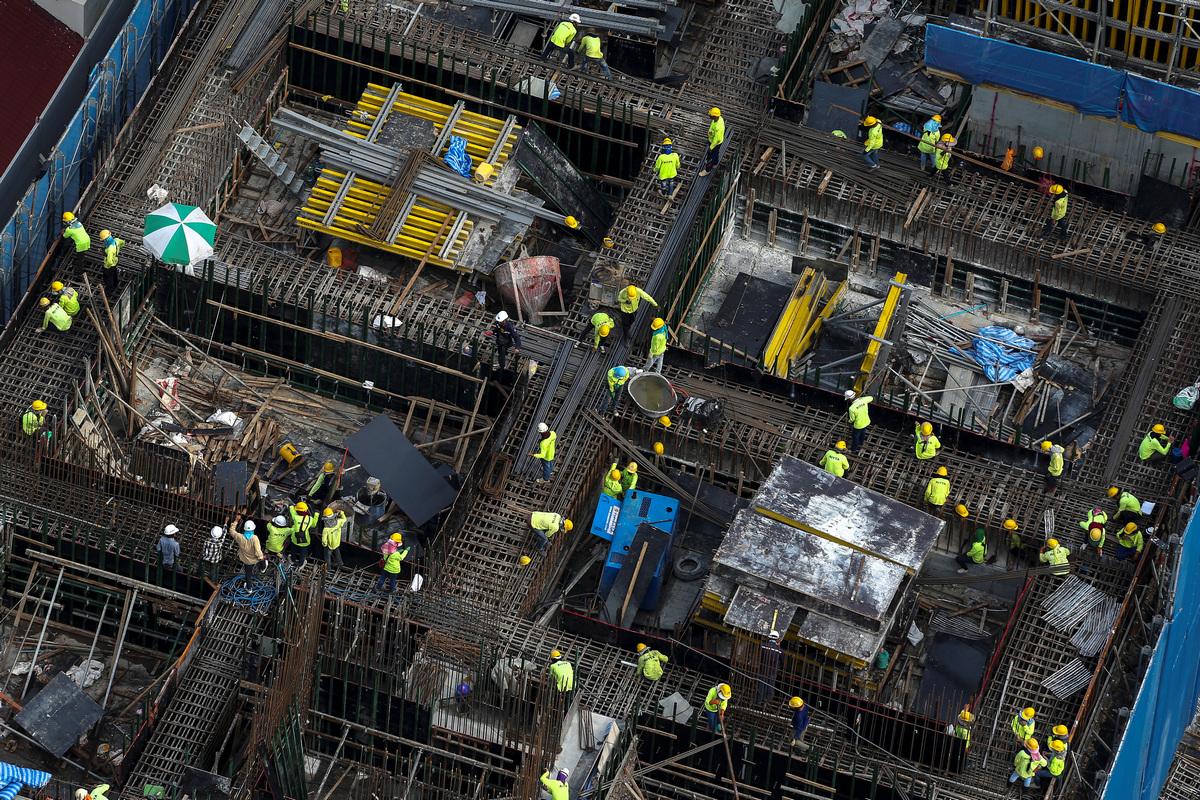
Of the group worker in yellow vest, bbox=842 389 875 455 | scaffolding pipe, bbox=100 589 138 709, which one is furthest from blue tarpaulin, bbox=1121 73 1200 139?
scaffolding pipe, bbox=100 589 138 709

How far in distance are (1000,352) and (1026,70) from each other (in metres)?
7.02

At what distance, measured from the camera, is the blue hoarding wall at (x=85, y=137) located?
206 ft

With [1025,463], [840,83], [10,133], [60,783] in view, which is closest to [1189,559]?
[1025,463]

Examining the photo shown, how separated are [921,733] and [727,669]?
444 cm

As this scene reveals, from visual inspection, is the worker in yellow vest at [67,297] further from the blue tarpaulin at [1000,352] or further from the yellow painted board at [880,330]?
the blue tarpaulin at [1000,352]

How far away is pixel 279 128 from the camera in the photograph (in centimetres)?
6644

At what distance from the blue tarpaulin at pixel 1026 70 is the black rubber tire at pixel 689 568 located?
47.5 feet

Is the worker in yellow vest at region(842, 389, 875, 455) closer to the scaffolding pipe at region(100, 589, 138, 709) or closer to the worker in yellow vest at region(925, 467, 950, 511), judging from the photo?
the worker in yellow vest at region(925, 467, 950, 511)

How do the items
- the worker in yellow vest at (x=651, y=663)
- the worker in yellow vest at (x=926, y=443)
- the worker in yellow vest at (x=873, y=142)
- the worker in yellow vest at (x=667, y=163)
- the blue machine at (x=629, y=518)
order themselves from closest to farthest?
the worker in yellow vest at (x=651, y=663), the blue machine at (x=629, y=518), the worker in yellow vest at (x=926, y=443), the worker in yellow vest at (x=667, y=163), the worker in yellow vest at (x=873, y=142)

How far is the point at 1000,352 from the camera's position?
62750 millimetres

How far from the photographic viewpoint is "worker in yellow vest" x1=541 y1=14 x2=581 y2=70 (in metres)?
65.3

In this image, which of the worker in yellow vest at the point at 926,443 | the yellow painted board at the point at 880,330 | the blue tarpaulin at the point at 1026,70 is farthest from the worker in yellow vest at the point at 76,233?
the blue tarpaulin at the point at 1026,70

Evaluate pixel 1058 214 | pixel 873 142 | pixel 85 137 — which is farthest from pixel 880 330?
pixel 85 137

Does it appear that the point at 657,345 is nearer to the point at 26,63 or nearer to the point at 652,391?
the point at 652,391
